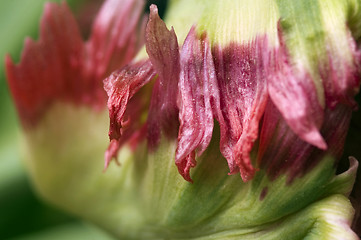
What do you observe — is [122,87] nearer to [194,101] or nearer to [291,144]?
[194,101]

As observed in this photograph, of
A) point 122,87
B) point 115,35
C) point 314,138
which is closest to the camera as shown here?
point 314,138

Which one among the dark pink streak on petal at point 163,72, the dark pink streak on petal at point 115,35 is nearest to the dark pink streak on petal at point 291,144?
the dark pink streak on petal at point 163,72

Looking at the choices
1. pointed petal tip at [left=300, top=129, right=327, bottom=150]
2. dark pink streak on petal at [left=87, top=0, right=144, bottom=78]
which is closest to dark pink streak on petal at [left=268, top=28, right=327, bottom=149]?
pointed petal tip at [left=300, top=129, right=327, bottom=150]

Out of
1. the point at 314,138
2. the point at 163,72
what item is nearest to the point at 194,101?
the point at 163,72

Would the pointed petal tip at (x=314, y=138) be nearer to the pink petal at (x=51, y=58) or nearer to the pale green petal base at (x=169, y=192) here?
the pale green petal base at (x=169, y=192)

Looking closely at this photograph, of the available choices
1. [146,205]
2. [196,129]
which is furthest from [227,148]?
[146,205]

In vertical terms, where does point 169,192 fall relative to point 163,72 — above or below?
below
